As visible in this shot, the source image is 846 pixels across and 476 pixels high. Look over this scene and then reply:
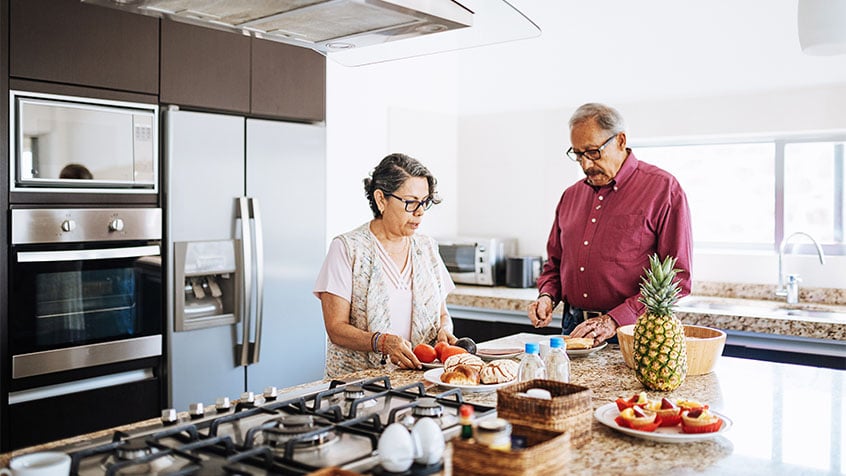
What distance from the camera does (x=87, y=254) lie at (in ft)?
9.86

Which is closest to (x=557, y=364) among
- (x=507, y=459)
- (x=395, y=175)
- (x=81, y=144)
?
(x=507, y=459)

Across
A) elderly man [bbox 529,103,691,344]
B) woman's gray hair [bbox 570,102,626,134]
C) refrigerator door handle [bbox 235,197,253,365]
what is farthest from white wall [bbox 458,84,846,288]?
refrigerator door handle [bbox 235,197,253,365]

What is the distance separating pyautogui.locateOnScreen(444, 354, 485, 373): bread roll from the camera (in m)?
2.03

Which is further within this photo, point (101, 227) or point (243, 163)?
point (243, 163)

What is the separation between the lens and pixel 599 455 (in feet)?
4.86

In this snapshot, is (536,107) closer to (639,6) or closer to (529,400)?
(639,6)

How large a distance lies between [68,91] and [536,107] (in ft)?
9.27

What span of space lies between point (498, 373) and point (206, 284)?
6.21 ft

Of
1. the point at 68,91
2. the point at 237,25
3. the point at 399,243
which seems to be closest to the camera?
the point at 237,25

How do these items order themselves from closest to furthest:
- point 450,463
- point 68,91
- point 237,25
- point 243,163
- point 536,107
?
point 450,463, point 237,25, point 68,91, point 243,163, point 536,107

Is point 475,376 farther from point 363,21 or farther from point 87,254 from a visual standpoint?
point 87,254

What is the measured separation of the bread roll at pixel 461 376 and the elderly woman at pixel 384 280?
1.62 feet

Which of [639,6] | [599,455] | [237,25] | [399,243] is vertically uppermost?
[639,6]

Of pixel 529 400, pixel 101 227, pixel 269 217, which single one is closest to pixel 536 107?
pixel 269 217
